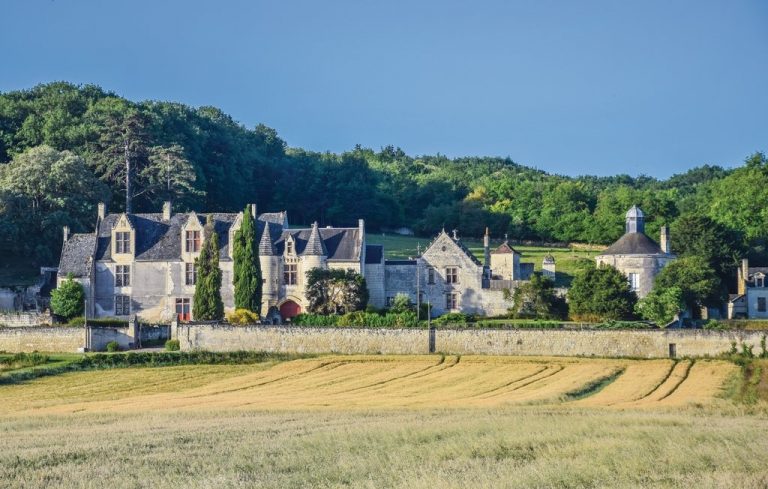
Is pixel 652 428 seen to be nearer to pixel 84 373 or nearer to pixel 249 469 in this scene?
pixel 249 469

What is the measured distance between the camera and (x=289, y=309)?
216 feet

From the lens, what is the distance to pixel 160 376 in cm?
5009

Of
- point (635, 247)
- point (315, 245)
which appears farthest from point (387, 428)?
point (635, 247)

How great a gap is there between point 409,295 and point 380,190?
40147mm

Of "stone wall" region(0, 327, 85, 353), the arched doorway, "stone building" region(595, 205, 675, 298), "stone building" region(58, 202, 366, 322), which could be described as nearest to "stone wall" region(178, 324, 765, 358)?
"stone wall" region(0, 327, 85, 353)

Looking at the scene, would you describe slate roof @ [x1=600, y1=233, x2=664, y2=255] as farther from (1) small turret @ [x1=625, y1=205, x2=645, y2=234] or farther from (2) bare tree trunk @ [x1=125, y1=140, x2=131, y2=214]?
(2) bare tree trunk @ [x1=125, y1=140, x2=131, y2=214]

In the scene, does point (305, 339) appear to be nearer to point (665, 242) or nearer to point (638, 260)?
point (638, 260)

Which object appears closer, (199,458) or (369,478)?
(369,478)

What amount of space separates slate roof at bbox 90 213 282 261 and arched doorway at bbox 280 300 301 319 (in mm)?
4039

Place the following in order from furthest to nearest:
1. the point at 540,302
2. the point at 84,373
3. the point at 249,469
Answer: the point at 540,302 → the point at 84,373 → the point at 249,469

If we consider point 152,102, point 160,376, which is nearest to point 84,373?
point 160,376

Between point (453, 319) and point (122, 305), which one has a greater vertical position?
point (122, 305)

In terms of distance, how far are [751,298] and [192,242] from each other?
3242 centimetres

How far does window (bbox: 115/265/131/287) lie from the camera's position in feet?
218
